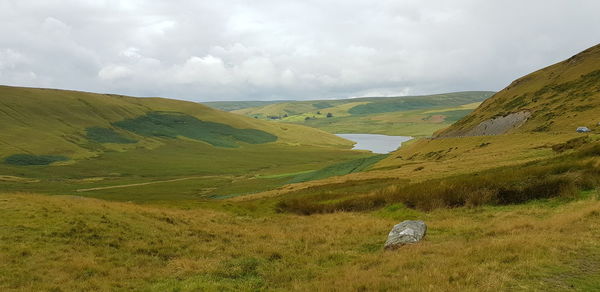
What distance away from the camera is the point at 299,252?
65.8ft

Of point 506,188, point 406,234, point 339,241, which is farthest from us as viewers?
point 506,188

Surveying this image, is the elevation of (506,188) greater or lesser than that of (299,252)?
greater

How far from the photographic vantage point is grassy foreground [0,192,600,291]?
12.8m

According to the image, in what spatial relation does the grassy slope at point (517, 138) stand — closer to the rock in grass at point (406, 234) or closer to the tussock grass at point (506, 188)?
the tussock grass at point (506, 188)

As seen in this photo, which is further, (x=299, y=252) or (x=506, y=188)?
(x=506, y=188)

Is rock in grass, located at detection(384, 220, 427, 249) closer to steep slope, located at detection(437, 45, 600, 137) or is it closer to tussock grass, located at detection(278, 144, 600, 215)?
tussock grass, located at detection(278, 144, 600, 215)

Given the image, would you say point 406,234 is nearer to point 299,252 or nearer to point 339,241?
point 339,241

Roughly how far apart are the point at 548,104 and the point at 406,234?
85298 mm

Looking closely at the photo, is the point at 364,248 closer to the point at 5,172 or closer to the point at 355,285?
the point at 355,285

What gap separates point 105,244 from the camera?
20.8m

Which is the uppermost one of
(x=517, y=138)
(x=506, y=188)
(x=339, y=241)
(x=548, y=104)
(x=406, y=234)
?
(x=548, y=104)

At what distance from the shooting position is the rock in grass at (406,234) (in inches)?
725

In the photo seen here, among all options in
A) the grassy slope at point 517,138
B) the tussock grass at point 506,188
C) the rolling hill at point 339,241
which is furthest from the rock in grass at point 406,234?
the grassy slope at point 517,138

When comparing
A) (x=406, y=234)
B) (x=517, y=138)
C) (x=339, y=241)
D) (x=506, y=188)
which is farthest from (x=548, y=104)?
(x=406, y=234)
